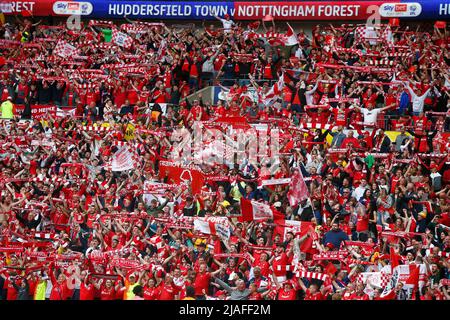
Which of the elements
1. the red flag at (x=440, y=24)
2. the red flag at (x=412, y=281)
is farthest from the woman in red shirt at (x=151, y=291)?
the red flag at (x=440, y=24)

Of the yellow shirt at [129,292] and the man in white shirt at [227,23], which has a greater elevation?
the man in white shirt at [227,23]

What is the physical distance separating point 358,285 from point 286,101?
720 cm

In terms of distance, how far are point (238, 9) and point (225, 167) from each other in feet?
28.6

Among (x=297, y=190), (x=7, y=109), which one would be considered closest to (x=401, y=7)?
(x=297, y=190)

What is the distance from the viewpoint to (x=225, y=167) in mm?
20844

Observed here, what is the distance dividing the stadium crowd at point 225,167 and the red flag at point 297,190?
2cm

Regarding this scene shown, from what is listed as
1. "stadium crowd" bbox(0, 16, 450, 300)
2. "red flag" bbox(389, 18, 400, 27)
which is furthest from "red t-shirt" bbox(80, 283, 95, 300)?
"red flag" bbox(389, 18, 400, 27)

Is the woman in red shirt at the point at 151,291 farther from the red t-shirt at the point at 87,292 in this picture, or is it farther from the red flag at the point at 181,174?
the red flag at the point at 181,174

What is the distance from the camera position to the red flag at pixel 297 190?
19.6 metres

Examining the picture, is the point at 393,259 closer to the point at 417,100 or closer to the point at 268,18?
the point at 417,100

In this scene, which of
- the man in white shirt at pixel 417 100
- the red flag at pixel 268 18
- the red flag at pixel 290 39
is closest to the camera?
the man in white shirt at pixel 417 100

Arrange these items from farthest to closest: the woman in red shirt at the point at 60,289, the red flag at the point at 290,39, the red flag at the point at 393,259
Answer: the red flag at the point at 290,39, the woman in red shirt at the point at 60,289, the red flag at the point at 393,259
